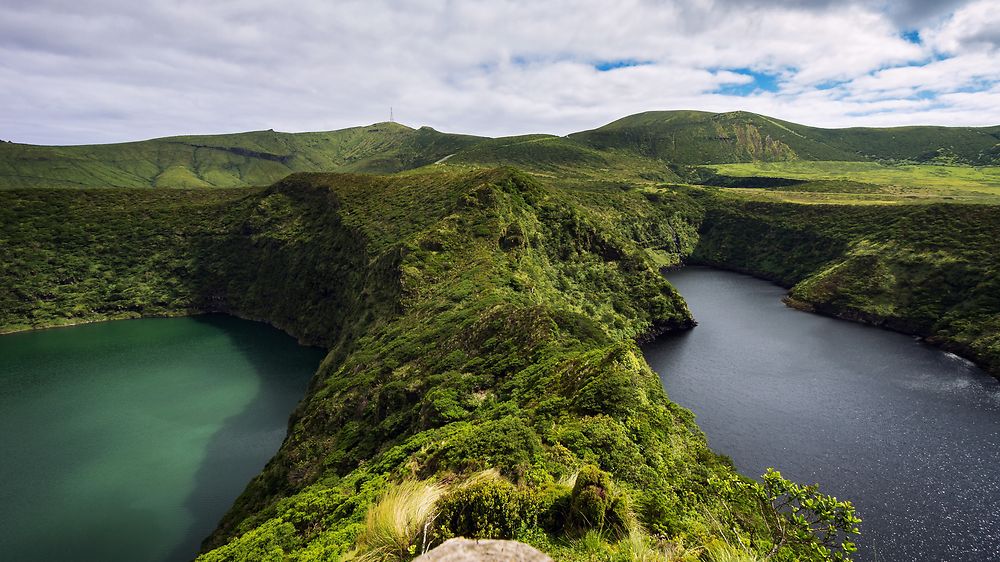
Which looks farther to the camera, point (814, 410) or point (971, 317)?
point (971, 317)

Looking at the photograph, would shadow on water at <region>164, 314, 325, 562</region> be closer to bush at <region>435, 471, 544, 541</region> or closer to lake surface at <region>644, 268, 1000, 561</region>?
bush at <region>435, 471, 544, 541</region>

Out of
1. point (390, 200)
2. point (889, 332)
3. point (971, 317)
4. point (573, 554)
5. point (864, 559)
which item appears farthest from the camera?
point (390, 200)

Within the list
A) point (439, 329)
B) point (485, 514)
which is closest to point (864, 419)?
point (439, 329)

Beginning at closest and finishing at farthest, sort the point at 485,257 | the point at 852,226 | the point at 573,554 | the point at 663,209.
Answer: the point at 573,554
the point at 485,257
the point at 852,226
the point at 663,209

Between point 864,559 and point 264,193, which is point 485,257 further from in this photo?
point 264,193

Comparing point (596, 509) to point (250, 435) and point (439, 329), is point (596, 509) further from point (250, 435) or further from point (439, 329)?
point (250, 435)

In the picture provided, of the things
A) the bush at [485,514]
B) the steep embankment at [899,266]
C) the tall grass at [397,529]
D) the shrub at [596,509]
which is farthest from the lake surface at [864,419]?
the tall grass at [397,529]

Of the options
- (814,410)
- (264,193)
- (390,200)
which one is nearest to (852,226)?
(814,410)

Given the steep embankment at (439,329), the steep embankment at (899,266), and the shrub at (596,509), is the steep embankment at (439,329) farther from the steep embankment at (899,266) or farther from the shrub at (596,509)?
the steep embankment at (899,266)
